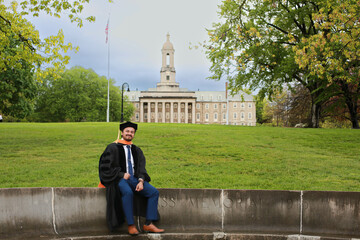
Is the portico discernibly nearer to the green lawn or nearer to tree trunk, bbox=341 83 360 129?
tree trunk, bbox=341 83 360 129

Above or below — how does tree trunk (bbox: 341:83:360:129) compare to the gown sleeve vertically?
above

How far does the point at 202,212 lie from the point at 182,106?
12053 cm

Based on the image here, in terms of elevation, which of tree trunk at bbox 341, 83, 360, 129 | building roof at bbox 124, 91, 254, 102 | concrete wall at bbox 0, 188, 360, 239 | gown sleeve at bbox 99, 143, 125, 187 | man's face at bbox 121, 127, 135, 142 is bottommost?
concrete wall at bbox 0, 188, 360, 239

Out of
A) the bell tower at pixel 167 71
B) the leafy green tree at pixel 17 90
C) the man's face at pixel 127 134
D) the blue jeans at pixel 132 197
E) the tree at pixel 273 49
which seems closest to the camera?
the blue jeans at pixel 132 197

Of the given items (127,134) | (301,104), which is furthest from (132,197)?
(301,104)

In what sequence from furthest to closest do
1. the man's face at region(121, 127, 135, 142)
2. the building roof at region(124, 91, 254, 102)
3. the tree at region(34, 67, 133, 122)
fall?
the building roof at region(124, 91, 254, 102) < the tree at region(34, 67, 133, 122) < the man's face at region(121, 127, 135, 142)

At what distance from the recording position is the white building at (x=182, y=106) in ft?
408

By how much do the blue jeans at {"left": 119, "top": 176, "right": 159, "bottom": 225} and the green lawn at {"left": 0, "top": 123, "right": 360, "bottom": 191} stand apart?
3.28 meters

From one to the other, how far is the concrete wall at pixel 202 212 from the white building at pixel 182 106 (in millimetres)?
116257

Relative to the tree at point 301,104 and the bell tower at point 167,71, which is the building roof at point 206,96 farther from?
the tree at point 301,104

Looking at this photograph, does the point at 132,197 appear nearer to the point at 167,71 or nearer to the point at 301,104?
the point at 301,104

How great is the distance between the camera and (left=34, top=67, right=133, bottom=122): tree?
6938 cm

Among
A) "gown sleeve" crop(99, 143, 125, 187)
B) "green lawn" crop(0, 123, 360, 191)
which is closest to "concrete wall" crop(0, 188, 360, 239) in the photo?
"gown sleeve" crop(99, 143, 125, 187)

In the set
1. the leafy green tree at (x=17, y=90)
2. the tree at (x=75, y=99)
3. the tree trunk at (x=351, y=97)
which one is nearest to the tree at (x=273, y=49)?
the tree trunk at (x=351, y=97)
